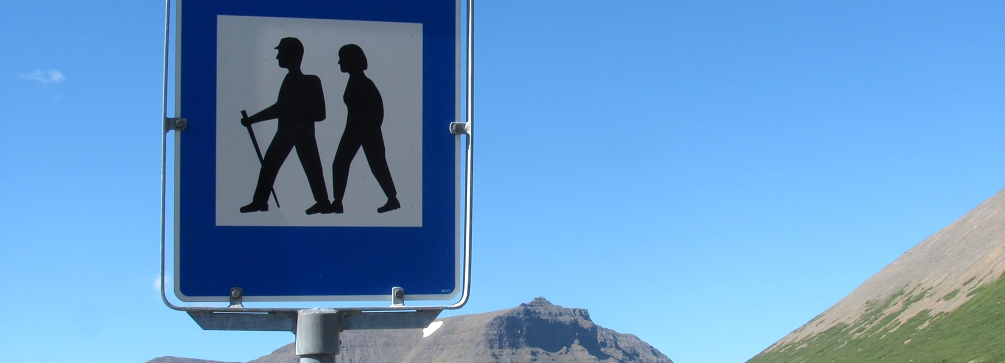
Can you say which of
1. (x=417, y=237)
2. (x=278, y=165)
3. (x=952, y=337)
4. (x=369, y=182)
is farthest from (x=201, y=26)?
(x=952, y=337)

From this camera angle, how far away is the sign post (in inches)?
119

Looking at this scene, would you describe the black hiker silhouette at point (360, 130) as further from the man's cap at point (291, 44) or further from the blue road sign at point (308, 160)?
the man's cap at point (291, 44)

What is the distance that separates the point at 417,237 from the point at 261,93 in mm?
620

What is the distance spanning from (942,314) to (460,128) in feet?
562

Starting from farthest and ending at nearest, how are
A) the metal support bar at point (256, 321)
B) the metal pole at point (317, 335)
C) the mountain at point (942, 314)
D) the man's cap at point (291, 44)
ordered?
1. the mountain at point (942, 314)
2. the man's cap at point (291, 44)
3. the metal support bar at point (256, 321)
4. the metal pole at point (317, 335)

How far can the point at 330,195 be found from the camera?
3.05 metres

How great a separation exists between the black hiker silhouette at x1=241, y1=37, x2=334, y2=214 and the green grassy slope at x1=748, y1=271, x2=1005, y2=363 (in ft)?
423

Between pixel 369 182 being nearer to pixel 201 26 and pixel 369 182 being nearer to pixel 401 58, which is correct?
pixel 401 58

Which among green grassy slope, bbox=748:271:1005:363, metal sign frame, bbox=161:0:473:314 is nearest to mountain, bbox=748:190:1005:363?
green grassy slope, bbox=748:271:1005:363

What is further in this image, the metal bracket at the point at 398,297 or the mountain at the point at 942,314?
the mountain at the point at 942,314

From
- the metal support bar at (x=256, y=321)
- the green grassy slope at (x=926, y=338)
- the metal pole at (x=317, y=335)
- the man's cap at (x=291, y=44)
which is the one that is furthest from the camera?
the green grassy slope at (x=926, y=338)

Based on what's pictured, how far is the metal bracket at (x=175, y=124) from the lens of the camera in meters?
3.04

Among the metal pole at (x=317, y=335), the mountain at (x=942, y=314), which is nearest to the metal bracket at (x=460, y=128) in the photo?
the metal pole at (x=317, y=335)

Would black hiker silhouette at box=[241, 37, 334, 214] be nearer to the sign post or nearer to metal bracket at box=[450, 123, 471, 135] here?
the sign post
